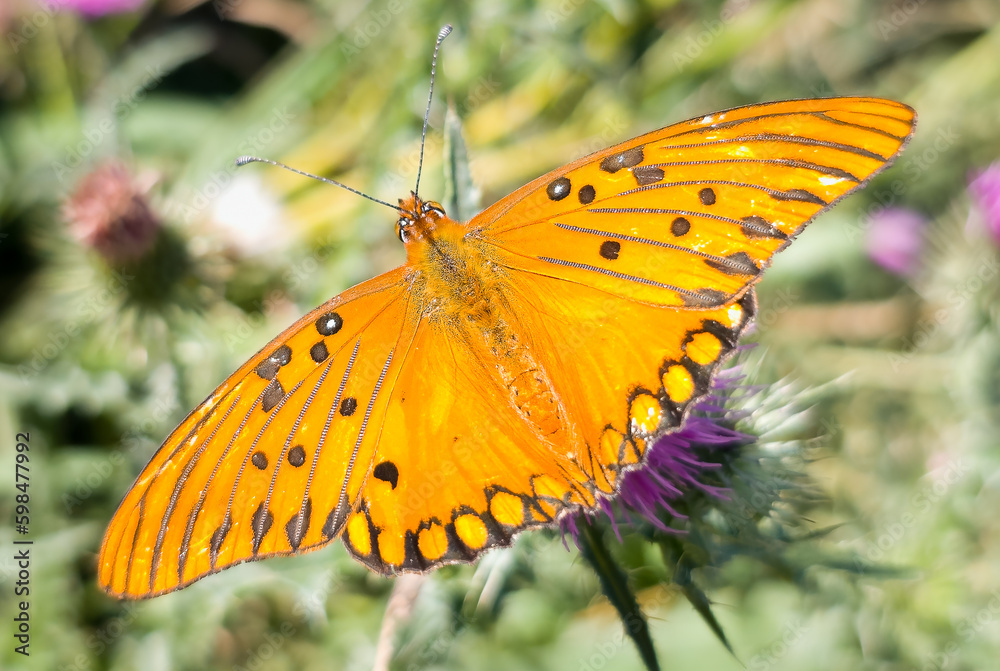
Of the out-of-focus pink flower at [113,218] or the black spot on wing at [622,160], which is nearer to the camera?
the black spot on wing at [622,160]

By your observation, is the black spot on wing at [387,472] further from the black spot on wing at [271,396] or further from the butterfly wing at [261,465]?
the black spot on wing at [271,396]

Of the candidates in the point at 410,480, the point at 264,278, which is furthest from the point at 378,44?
the point at 410,480

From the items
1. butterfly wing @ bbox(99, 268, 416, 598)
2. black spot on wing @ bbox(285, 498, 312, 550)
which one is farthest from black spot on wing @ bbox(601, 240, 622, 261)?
black spot on wing @ bbox(285, 498, 312, 550)

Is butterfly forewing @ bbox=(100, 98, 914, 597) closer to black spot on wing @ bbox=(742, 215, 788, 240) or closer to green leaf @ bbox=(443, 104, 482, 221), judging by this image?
black spot on wing @ bbox=(742, 215, 788, 240)

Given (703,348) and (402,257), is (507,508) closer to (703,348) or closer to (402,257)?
(703,348)

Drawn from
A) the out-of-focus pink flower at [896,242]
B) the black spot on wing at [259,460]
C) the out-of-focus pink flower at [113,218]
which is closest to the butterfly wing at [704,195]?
the black spot on wing at [259,460]
